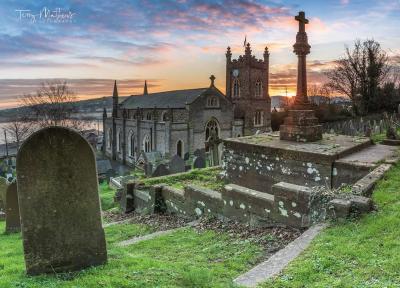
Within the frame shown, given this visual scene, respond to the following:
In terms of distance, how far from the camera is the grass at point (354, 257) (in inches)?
126

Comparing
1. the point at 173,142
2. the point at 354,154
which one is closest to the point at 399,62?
the point at 173,142

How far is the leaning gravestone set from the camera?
400 centimetres

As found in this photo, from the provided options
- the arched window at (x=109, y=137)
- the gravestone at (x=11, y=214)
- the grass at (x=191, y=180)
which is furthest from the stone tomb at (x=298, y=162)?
the arched window at (x=109, y=137)

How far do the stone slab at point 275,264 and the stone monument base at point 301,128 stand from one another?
548 cm

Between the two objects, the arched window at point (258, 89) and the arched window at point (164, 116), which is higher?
the arched window at point (258, 89)

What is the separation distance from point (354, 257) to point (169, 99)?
36.1m

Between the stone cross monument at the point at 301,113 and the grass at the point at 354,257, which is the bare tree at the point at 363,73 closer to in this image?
the stone cross monument at the point at 301,113

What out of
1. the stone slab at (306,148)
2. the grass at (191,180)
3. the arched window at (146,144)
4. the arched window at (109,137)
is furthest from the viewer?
the arched window at (109,137)

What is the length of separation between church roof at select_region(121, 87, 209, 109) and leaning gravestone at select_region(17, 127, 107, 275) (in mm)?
30442

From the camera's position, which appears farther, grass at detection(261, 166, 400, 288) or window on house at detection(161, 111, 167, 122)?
window on house at detection(161, 111, 167, 122)

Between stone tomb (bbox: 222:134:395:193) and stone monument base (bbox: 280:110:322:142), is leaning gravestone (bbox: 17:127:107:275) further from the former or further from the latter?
stone monument base (bbox: 280:110:322:142)

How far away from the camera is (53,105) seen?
39062mm

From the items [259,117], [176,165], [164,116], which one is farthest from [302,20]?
[259,117]

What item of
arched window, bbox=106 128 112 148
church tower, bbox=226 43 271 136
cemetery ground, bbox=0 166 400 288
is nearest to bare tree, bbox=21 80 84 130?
arched window, bbox=106 128 112 148
